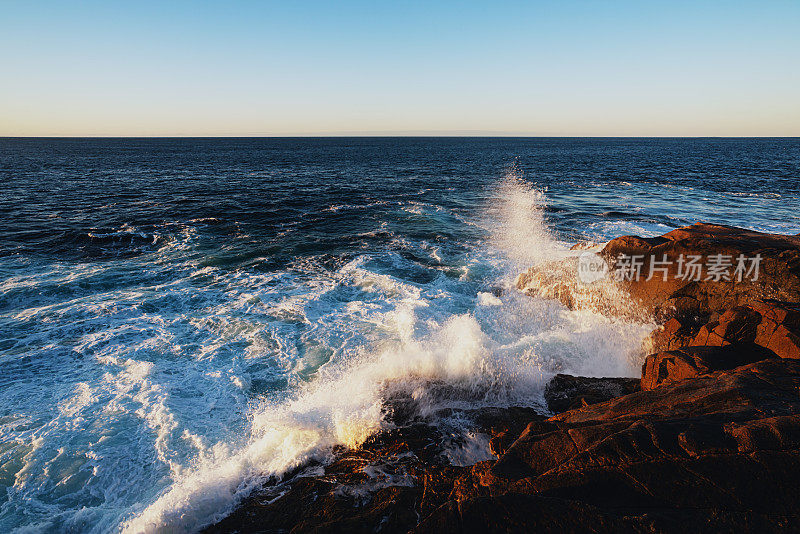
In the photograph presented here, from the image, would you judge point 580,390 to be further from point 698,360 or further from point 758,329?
point 758,329

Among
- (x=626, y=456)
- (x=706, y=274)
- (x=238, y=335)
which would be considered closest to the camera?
(x=626, y=456)

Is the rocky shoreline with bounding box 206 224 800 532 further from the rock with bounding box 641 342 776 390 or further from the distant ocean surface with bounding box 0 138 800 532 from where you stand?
the distant ocean surface with bounding box 0 138 800 532

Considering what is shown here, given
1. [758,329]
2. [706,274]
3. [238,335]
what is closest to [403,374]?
[238,335]

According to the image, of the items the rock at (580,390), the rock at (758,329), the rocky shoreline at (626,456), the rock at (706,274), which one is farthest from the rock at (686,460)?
the rock at (706,274)

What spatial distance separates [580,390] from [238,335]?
8863 millimetres

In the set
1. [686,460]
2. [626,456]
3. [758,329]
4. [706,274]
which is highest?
[706,274]

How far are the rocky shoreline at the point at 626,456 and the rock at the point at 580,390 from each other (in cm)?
3

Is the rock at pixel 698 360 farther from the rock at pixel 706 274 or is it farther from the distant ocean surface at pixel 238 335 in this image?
the distant ocean surface at pixel 238 335

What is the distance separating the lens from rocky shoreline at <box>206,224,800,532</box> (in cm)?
338

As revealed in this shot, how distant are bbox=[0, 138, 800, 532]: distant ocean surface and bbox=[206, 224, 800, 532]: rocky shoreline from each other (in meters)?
0.62

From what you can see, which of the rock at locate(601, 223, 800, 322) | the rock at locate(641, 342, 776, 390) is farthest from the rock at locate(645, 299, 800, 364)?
the rock at locate(601, 223, 800, 322)

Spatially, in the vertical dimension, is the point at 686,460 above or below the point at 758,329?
below

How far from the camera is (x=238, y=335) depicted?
10164 millimetres

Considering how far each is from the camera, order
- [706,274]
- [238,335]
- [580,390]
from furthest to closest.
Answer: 1. [238,335]
2. [706,274]
3. [580,390]
